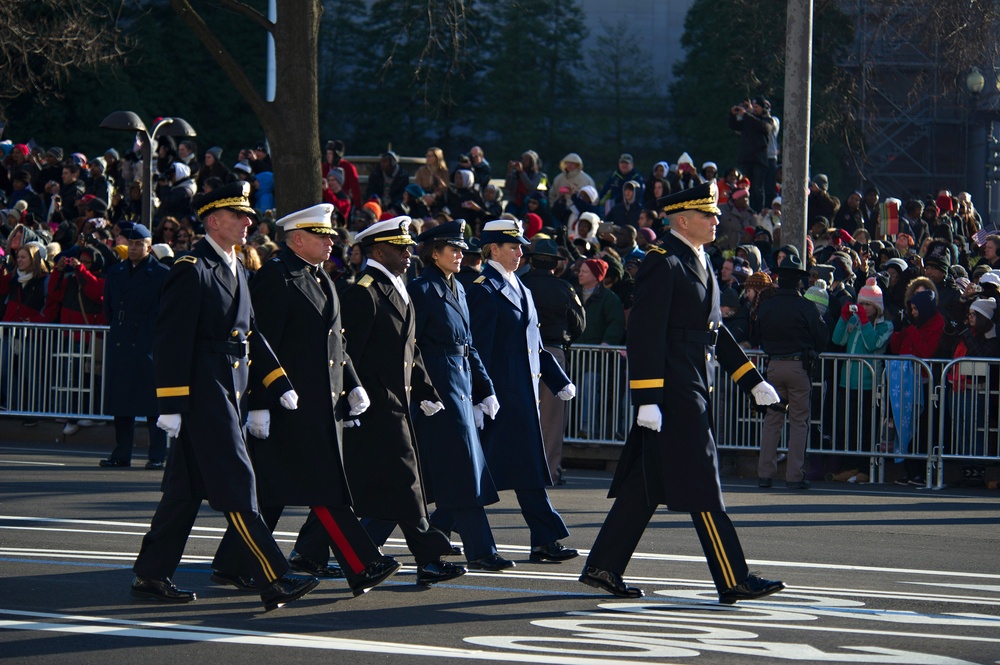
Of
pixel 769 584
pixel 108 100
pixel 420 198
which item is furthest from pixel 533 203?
pixel 108 100

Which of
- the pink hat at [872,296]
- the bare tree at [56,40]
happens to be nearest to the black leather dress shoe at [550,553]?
the pink hat at [872,296]

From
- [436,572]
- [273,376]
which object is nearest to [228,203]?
[273,376]

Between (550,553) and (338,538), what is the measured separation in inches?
70.3

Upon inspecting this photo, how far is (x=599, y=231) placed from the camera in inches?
706

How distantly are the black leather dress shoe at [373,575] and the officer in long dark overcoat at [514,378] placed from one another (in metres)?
1.56

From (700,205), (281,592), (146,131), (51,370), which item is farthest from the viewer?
(146,131)

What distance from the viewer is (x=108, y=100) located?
117ft

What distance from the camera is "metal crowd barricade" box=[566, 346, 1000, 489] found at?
14523 mm

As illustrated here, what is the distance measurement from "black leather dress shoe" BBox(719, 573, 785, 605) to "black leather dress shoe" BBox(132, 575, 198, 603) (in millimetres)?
2598

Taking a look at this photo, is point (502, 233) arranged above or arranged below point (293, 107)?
below

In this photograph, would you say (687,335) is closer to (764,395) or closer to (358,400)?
(764,395)

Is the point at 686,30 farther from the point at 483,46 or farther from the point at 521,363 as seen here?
the point at 521,363

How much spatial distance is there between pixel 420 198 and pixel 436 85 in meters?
14.3

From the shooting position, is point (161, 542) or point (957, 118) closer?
point (161, 542)
